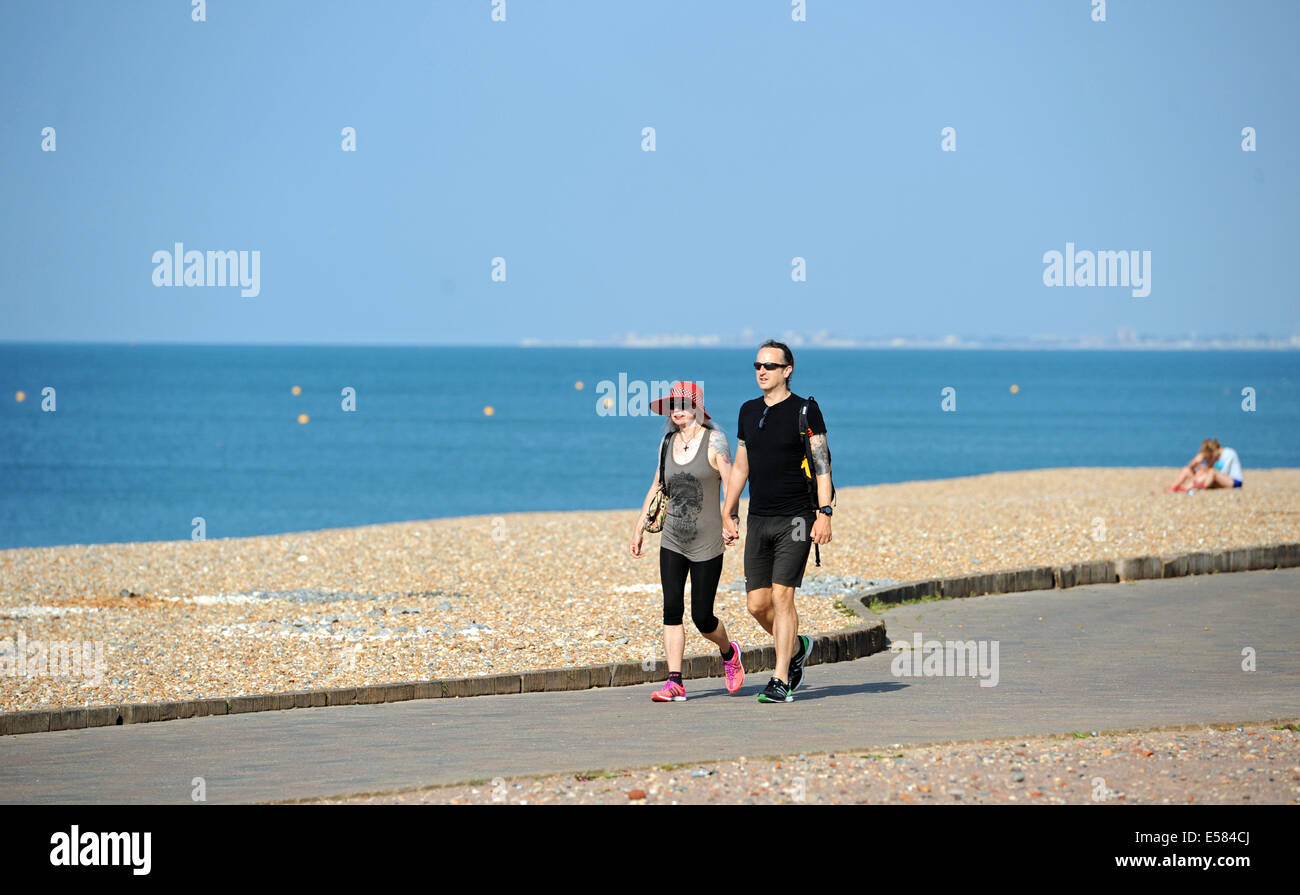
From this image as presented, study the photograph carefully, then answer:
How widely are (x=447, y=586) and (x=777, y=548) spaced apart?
813cm

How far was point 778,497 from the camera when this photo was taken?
31.2 ft

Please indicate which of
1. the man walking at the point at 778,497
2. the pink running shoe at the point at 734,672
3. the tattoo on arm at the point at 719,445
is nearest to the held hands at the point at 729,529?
the man walking at the point at 778,497

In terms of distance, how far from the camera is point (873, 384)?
600 feet

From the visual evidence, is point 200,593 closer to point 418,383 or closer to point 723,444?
point 723,444

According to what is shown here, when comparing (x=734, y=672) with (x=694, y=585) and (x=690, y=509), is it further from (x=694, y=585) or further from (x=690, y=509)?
(x=690, y=509)

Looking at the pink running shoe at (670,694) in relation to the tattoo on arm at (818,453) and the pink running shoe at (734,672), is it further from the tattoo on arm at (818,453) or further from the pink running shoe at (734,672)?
the tattoo on arm at (818,453)

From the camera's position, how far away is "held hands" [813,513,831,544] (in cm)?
938

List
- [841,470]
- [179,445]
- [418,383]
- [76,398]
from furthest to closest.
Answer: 1. [418,383]
2. [76,398]
3. [179,445]
4. [841,470]

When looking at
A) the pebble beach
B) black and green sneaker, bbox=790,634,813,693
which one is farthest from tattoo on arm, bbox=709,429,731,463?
the pebble beach

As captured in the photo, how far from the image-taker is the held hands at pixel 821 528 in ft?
30.8

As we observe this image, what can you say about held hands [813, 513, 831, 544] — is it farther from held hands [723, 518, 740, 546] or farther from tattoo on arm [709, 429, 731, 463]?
tattoo on arm [709, 429, 731, 463]

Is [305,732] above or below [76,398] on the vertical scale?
below
